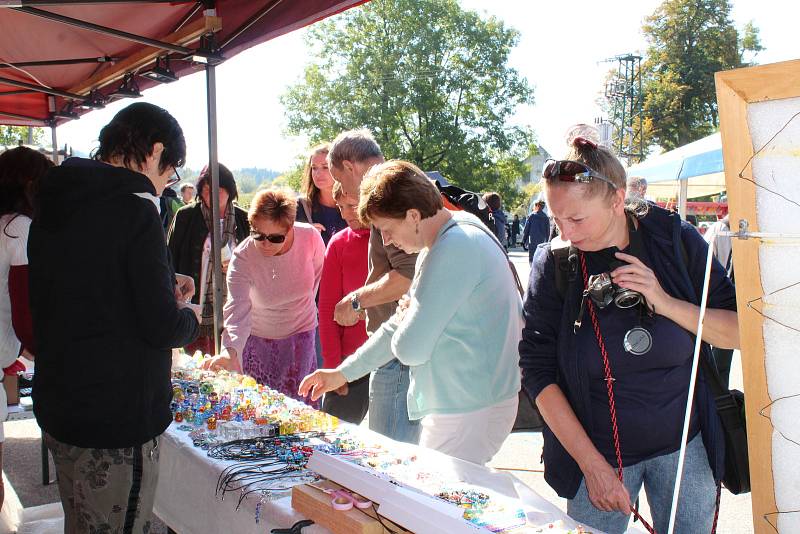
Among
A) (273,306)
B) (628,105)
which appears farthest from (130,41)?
(628,105)

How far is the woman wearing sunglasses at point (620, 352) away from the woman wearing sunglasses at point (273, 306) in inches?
67.4

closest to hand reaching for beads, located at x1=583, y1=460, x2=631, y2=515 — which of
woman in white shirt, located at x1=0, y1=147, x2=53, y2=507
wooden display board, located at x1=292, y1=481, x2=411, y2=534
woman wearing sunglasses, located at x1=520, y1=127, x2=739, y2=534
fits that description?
woman wearing sunglasses, located at x1=520, y1=127, x2=739, y2=534

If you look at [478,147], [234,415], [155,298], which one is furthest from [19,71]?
[478,147]

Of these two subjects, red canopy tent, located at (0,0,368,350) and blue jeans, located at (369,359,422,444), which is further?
red canopy tent, located at (0,0,368,350)

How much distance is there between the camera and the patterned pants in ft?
5.90

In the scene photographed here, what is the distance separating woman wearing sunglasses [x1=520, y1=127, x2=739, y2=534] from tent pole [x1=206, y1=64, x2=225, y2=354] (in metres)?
2.06

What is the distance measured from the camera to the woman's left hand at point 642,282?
1.55 m

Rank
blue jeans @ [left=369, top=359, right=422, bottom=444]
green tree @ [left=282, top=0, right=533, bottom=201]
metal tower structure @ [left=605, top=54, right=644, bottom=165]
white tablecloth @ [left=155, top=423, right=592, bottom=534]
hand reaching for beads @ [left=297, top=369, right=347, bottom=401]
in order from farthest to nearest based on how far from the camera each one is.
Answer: metal tower structure @ [left=605, top=54, right=644, bottom=165] < green tree @ [left=282, top=0, right=533, bottom=201] < blue jeans @ [left=369, top=359, right=422, bottom=444] < hand reaching for beads @ [left=297, top=369, right=347, bottom=401] < white tablecloth @ [left=155, top=423, right=592, bottom=534]

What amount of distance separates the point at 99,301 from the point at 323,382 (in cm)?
84

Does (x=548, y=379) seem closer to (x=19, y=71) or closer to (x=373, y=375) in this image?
(x=373, y=375)

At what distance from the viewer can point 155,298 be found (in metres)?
1.77

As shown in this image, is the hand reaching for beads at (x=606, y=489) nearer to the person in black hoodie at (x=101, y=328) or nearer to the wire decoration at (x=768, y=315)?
the wire decoration at (x=768, y=315)

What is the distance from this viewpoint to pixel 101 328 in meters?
1.76

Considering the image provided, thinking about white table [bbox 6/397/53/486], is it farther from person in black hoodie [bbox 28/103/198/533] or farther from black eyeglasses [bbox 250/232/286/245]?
person in black hoodie [bbox 28/103/198/533]
